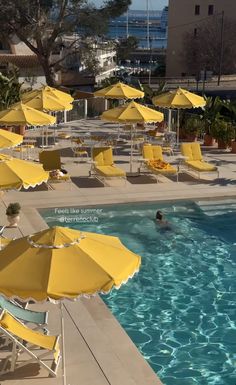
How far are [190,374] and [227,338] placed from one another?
4.48 feet

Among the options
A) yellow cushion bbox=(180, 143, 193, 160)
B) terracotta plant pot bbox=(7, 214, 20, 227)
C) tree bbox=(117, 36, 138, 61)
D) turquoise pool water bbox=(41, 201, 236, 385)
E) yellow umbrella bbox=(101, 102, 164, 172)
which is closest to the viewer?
turquoise pool water bbox=(41, 201, 236, 385)

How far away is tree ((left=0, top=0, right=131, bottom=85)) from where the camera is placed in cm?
4378

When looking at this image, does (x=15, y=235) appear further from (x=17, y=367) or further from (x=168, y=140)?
(x=168, y=140)

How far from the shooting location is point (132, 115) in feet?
61.2

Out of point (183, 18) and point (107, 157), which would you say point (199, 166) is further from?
point (183, 18)

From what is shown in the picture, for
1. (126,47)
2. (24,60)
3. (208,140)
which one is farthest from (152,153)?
(24,60)

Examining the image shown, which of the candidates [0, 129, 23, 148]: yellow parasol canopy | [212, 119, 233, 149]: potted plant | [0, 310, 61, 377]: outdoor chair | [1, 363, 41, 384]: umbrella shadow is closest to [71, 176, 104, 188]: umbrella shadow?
[0, 129, 23, 148]: yellow parasol canopy

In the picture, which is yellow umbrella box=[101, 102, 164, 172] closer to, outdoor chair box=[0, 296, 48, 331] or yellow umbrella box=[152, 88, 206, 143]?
yellow umbrella box=[152, 88, 206, 143]

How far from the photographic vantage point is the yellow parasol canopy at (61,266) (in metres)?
6.14

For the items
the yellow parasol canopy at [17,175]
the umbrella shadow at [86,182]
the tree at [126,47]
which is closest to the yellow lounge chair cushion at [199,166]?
the umbrella shadow at [86,182]

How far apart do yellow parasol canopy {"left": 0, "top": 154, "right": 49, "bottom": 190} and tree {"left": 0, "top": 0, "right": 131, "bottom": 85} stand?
35057 mm

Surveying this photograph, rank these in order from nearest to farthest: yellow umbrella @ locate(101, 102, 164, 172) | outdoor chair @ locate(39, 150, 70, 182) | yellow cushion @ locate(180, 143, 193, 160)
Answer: outdoor chair @ locate(39, 150, 70, 182)
yellow umbrella @ locate(101, 102, 164, 172)
yellow cushion @ locate(180, 143, 193, 160)

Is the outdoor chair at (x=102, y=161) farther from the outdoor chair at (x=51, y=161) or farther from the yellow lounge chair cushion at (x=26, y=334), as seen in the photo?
the yellow lounge chair cushion at (x=26, y=334)

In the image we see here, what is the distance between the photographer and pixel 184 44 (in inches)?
3246
